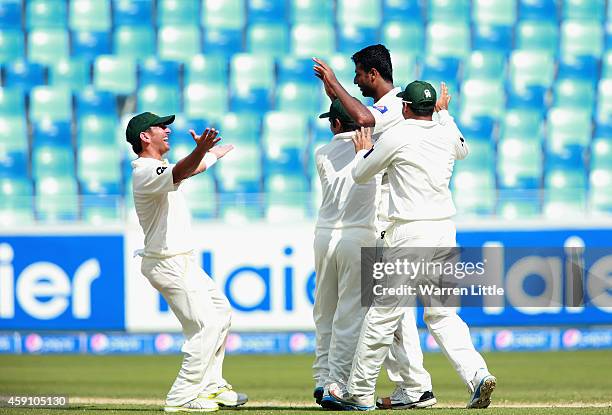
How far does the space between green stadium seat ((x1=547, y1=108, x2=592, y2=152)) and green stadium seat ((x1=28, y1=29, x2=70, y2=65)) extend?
23.2 ft

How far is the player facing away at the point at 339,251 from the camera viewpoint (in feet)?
22.2

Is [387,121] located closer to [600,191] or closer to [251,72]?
[600,191]

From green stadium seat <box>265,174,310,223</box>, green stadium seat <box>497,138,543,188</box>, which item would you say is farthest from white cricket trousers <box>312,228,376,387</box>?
green stadium seat <box>497,138,543,188</box>

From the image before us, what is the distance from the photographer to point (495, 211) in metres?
13.1

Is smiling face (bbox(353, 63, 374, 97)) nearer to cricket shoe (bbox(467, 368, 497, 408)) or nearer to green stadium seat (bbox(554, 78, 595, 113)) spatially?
cricket shoe (bbox(467, 368, 497, 408))

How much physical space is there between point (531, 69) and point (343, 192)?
902cm

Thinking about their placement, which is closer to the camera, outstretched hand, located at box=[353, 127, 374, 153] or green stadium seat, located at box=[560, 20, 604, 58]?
outstretched hand, located at box=[353, 127, 374, 153]

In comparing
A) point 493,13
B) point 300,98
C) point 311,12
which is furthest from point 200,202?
point 493,13

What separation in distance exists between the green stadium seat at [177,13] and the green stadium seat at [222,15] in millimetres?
170

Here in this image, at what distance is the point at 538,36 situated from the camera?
1571 centimetres

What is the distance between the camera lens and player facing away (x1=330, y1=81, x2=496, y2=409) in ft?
20.8

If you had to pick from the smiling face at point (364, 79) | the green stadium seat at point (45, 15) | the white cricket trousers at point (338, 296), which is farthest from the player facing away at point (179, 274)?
the green stadium seat at point (45, 15)

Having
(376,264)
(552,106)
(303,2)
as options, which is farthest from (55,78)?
(376,264)

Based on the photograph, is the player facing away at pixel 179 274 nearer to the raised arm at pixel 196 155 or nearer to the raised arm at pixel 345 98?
the raised arm at pixel 196 155
